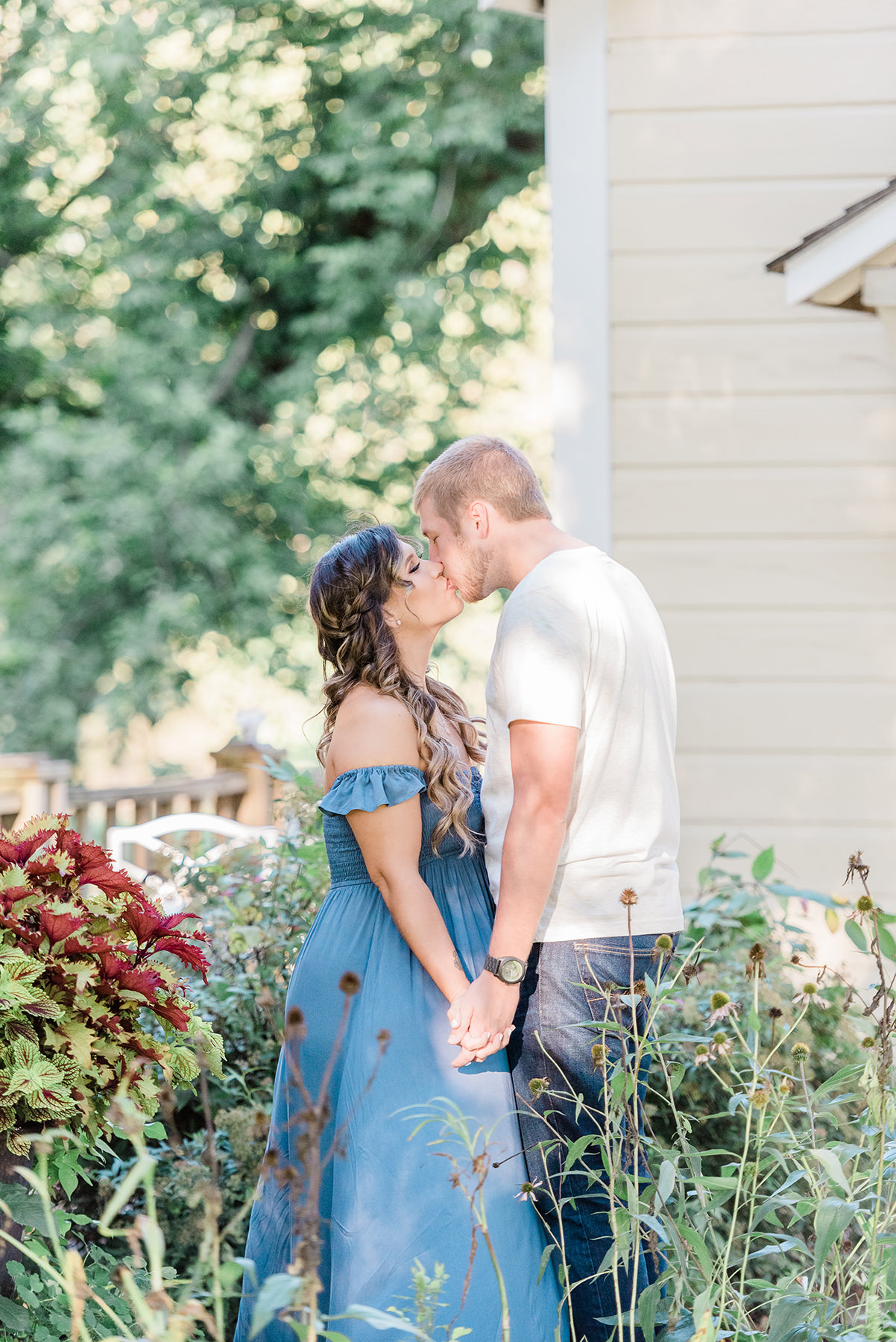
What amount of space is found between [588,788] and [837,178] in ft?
8.57

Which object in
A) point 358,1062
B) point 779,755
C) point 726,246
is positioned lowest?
point 358,1062

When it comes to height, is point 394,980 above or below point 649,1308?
above

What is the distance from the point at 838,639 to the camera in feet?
12.7

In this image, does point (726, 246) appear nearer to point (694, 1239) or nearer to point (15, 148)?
point (694, 1239)

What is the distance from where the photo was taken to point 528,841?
6.63ft

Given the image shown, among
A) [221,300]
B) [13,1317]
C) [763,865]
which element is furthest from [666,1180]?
[221,300]

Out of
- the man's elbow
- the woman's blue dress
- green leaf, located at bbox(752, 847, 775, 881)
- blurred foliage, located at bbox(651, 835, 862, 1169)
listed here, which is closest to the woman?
the woman's blue dress

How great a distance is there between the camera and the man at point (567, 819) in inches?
80.2

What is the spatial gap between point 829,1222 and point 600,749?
934 mm

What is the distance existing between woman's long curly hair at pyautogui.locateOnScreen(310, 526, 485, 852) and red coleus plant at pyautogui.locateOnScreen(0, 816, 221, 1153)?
58cm

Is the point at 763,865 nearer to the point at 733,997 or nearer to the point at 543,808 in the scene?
the point at 733,997

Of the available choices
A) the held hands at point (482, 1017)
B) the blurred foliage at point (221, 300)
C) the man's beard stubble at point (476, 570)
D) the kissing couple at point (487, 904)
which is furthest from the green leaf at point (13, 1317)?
the blurred foliage at point (221, 300)

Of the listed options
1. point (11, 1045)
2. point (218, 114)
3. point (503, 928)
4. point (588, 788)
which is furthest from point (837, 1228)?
point (218, 114)

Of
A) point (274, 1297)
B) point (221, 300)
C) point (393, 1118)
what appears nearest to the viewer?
point (274, 1297)
